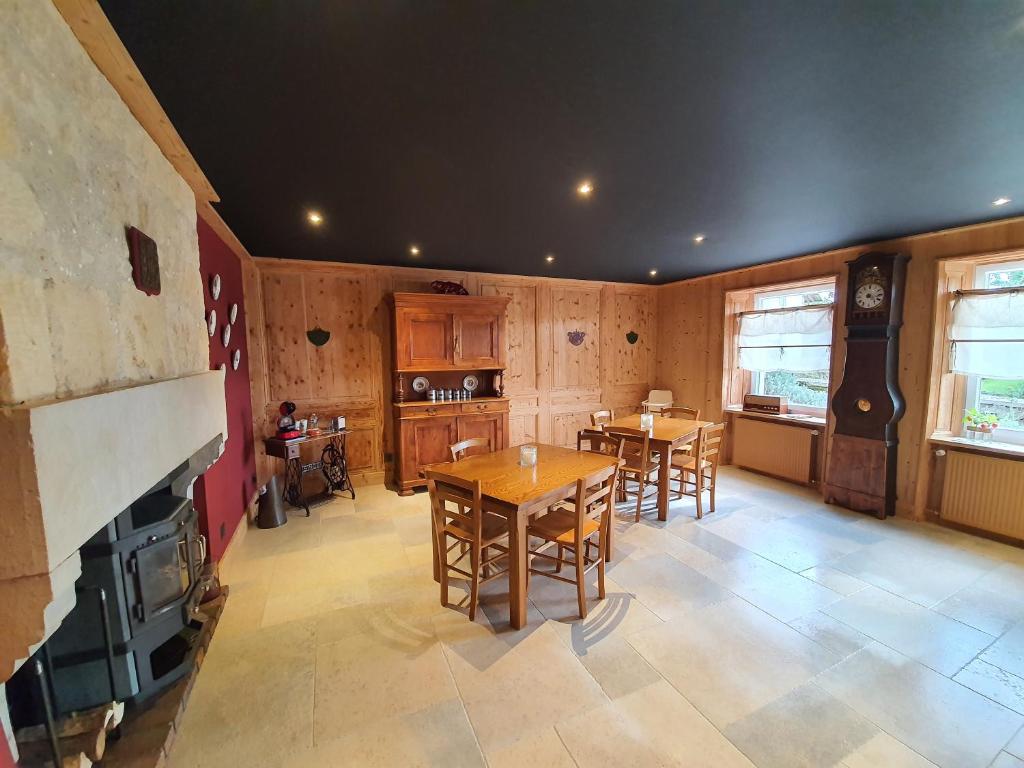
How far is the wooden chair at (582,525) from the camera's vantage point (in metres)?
2.17

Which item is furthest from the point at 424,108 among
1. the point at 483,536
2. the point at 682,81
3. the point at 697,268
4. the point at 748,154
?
the point at 697,268

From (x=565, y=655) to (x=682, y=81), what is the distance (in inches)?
103

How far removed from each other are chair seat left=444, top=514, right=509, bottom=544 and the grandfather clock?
3546 mm

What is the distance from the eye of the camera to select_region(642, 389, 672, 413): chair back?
224 inches

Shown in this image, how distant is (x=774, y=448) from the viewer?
4543 millimetres

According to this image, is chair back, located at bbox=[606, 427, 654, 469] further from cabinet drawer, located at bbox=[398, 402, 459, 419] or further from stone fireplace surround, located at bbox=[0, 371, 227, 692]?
stone fireplace surround, located at bbox=[0, 371, 227, 692]

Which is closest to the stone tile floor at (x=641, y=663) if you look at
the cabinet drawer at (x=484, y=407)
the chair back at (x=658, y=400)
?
the cabinet drawer at (x=484, y=407)

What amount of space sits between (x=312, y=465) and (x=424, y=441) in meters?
1.13

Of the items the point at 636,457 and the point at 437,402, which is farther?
the point at 437,402

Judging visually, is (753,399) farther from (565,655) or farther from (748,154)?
(565,655)

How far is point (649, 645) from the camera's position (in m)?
2.02

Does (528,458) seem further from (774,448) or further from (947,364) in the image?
(947,364)

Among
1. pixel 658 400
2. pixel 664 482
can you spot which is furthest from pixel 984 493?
pixel 658 400

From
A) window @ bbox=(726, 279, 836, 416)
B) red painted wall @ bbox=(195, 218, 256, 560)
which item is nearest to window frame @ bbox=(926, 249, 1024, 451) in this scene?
window @ bbox=(726, 279, 836, 416)
